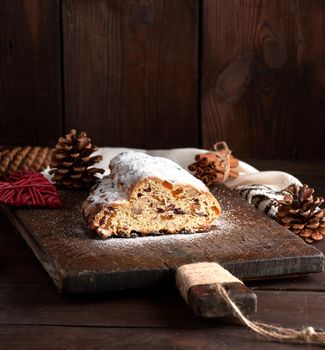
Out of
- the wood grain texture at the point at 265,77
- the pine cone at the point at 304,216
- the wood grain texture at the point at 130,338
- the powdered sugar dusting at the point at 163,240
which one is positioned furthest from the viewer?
the wood grain texture at the point at 265,77

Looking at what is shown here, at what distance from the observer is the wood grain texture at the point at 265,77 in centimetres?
237

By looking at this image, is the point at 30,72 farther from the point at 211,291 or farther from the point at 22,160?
the point at 211,291

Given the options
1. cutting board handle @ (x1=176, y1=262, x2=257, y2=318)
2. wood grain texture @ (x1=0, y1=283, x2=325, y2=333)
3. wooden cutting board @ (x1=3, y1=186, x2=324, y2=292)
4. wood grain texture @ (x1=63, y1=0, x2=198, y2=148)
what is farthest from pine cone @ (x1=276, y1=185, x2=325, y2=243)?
wood grain texture @ (x1=63, y1=0, x2=198, y2=148)

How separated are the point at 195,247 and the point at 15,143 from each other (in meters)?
1.18

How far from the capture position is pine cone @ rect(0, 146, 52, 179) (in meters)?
2.10

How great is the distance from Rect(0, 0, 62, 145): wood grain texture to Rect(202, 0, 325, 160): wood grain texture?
0.43 m

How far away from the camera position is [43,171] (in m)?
2.09

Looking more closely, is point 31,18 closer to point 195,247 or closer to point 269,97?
point 269,97

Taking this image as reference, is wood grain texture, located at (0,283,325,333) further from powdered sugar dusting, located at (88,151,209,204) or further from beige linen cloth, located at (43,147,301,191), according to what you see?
beige linen cloth, located at (43,147,301,191)

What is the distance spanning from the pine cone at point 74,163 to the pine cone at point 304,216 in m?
0.46

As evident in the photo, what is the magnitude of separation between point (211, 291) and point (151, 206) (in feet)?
1.12

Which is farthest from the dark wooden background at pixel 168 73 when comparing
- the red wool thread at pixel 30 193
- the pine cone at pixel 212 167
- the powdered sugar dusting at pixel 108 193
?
the powdered sugar dusting at pixel 108 193

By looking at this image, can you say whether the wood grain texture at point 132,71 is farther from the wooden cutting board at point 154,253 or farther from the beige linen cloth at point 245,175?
the wooden cutting board at point 154,253

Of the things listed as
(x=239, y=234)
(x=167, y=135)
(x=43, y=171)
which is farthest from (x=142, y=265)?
(x=167, y=135)
